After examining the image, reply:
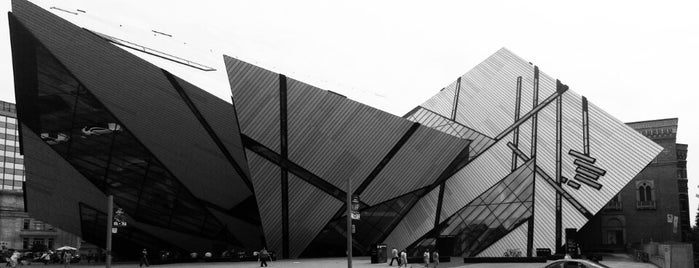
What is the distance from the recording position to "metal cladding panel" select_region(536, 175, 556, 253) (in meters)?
41.9

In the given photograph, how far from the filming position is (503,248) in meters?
42.9

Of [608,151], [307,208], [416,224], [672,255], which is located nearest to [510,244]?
[416,224]

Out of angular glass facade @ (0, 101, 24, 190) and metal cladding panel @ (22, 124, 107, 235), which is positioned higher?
angular glass facade @ (0, 101, 24, 190)

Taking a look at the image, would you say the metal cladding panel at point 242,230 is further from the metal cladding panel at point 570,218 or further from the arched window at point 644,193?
the arched window at point 644,193

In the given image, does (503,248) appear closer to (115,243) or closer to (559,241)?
(559,241)

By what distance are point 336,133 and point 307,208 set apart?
5.95 metres

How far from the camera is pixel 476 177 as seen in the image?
48.7m

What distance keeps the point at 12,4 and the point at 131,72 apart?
25.5ft

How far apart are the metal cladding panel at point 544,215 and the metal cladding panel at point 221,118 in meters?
20.8

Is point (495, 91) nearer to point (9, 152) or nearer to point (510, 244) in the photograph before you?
point (510, 244)

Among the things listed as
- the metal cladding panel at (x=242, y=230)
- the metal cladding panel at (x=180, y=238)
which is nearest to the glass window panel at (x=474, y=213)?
the metal cladding panel at (x=242, y=230)

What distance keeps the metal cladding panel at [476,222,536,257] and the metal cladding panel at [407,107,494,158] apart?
8993 mm

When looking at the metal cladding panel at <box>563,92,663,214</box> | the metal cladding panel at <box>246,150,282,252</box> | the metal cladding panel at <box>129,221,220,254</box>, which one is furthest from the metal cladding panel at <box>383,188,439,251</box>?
the metal cladding panel at <box>129,221,220,254</box>

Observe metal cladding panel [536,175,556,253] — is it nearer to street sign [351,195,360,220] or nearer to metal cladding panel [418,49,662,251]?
metal cladding panel [418,49,662,251]
